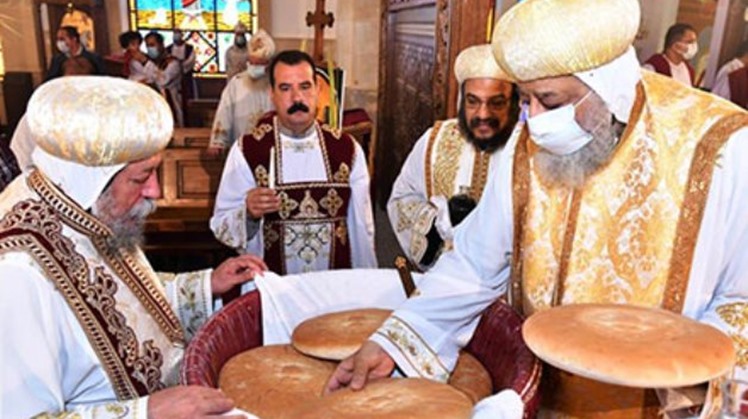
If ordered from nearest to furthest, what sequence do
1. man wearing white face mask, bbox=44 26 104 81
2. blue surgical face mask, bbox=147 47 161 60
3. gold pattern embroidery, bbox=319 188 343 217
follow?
gold pattern embroidery, bbox=319 188 343 217
man wearing white face mask, bbox=44 26 104 81
blue surgical face mask, bbox=147 47 161 60

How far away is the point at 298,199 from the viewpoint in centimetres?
318

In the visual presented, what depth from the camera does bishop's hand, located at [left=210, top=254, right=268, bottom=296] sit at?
2.10 m

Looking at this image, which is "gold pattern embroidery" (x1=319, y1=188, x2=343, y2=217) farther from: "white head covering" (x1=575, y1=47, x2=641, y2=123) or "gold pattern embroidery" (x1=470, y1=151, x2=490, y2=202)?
"white head covering" (x1=575, y1=47, x2=641, y2=123)

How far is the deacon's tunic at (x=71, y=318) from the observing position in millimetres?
1314

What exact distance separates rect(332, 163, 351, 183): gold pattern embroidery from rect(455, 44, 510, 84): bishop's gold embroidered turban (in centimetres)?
75

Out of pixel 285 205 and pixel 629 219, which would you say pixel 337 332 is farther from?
pixel 285 205

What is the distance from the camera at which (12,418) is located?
1.29 metres

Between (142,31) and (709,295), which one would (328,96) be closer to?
(709,295)

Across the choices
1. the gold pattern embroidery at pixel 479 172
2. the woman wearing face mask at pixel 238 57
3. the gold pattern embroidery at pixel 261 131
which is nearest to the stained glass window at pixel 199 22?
the woman wearing face mask at pixel 238 57

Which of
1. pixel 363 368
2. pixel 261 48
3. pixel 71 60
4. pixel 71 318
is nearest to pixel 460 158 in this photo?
pixel 363 368

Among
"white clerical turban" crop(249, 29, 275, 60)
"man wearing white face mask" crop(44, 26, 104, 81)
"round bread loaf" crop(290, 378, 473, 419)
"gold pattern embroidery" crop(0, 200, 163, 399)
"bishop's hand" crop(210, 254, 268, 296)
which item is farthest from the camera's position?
"man wearing white face mask" crop(44, 26, 104, 81)

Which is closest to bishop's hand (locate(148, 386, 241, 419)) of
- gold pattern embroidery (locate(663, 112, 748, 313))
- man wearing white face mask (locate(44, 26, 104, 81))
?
gold pattern embroidery (locate(663, 112, 748, 313))

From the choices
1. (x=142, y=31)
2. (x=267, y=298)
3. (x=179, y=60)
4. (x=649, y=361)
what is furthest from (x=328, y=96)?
(x=142, y=31)

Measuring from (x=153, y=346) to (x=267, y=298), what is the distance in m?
0.34
